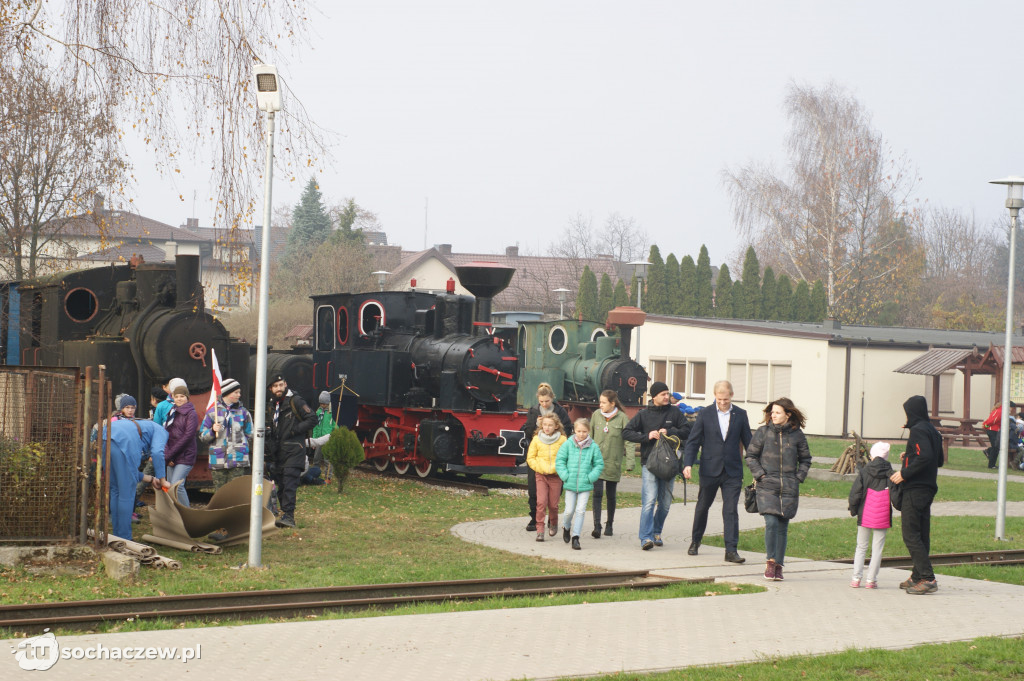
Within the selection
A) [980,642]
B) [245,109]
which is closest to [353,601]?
[980,642]

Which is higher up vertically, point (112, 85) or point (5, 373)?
point (112, 85)

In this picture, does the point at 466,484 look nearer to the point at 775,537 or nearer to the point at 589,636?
the point at 775,537

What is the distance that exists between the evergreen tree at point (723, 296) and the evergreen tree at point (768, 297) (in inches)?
62.1

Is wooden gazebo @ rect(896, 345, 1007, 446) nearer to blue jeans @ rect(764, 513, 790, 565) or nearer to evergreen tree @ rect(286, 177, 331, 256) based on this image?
blue jeans @ rect(764, 513, 790, 565)

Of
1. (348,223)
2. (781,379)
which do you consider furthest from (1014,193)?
(348,223)

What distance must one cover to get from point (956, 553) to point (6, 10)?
39.4 feet

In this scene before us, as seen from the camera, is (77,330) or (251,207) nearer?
(251,207)

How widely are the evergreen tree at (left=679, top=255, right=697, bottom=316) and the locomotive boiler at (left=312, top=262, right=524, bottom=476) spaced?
3540cm

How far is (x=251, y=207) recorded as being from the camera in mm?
12078

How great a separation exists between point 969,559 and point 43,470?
949cm

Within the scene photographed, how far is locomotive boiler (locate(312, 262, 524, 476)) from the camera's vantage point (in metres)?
18.9

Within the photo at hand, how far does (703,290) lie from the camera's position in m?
55.4

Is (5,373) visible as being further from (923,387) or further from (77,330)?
(923,387)

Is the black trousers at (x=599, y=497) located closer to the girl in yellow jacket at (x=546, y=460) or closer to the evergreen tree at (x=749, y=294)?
the girl in yellow jacket at (x=546, y=460)
